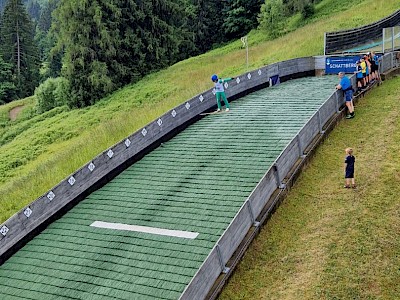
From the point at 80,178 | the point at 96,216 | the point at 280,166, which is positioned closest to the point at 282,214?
the point at 280,166

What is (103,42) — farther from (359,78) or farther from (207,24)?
(207,24)

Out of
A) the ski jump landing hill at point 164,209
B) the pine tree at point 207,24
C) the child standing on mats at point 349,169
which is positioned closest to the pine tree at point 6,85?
the pine tree at point 207,24

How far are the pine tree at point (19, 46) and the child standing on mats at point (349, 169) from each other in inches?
2358

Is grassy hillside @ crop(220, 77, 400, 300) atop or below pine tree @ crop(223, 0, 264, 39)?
below

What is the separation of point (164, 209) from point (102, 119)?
724 inches

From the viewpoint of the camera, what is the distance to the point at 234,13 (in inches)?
2302

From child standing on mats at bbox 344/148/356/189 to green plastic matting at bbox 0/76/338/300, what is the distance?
7.20 feet

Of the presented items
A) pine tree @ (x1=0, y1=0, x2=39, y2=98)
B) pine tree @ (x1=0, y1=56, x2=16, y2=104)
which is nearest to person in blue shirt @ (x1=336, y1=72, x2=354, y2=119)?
pine tree @ (x1=0, y1=56, x2=16, y2=104)

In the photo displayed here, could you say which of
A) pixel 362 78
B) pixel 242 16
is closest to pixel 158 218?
pixel 362 78

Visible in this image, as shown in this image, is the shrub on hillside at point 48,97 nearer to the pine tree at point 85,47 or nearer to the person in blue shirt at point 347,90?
the pine tree at point 85,47

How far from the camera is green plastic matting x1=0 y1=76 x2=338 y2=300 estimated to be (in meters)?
9.65

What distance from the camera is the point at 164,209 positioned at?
1204cm

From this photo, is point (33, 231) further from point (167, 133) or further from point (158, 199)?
point (167, 133)

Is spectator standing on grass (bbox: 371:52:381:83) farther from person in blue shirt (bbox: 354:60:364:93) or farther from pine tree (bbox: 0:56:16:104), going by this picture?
pine tree (bbox: 0:56:16:104)
